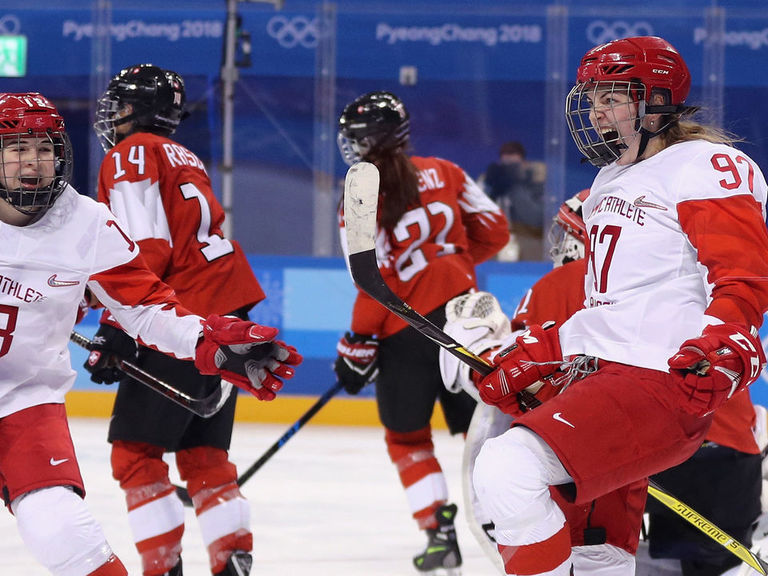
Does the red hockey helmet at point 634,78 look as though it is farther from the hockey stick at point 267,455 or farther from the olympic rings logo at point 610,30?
the olympic rings logo at point 610,30

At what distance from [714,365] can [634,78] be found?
1.82ft

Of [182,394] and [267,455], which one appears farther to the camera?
[267,455]

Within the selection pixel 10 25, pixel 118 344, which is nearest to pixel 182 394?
pixel 118 344

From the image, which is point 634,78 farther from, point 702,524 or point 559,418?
point 702,524

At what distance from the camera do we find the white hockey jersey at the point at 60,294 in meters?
2.12

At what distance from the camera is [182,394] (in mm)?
2703

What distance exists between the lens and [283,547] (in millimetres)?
3609

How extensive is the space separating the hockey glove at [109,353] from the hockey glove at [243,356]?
0.67 meters

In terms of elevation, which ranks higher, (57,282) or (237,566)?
(57,282)

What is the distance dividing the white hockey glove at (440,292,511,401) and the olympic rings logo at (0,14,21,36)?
6.11 m

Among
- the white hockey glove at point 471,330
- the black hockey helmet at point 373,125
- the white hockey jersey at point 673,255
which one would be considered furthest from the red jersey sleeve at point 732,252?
the black hockey helmet at point 373,125

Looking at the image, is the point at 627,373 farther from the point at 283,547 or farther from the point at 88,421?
the point at 88,421

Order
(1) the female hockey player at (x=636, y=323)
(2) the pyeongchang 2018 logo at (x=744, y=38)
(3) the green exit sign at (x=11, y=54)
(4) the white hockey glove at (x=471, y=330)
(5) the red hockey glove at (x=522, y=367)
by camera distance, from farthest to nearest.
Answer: (3) the green exit sign at (x=11, y=54) < (2) the pyeongchang 2018 logo at (x=744, y=38) < (4) the white hockey glove at (x=471, y=330) < (5) the red hockey glove at (x=522, y=367) < (1) the female hockey player at (x=636, y=323)

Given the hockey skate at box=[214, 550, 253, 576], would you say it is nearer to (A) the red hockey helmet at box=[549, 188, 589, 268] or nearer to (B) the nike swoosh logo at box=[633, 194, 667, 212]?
(A) the red hockey helmet at box=[549, 188, 589, 268]
